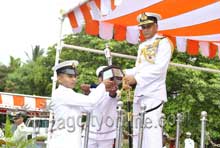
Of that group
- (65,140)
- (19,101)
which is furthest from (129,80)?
(19,101)

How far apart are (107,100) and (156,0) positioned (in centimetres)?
156

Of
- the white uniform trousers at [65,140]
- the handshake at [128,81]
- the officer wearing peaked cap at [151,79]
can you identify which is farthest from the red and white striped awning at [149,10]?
the white uniform trousers at [65,140]

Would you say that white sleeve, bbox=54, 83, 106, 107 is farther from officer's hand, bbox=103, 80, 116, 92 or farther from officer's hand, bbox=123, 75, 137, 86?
officer's hand, bbox=123, 75, 137, 86

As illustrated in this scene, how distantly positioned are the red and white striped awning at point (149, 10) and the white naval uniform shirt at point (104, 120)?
1359mm

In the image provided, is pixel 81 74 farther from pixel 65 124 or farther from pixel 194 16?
pixel 65 124

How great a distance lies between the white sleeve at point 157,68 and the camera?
411cm

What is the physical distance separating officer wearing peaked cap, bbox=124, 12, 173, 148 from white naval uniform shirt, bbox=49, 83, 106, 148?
0.37m

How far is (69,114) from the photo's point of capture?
13.1 feet

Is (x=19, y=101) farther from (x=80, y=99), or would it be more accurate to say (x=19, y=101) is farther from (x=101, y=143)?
(x=80, y=99)

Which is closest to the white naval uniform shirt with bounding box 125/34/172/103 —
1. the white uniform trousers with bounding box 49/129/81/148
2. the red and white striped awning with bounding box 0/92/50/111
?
the white uniform trousers with bounding box 49/129/81/148

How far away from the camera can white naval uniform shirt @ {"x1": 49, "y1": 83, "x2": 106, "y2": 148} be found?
155 inches

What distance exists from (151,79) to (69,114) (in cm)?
77

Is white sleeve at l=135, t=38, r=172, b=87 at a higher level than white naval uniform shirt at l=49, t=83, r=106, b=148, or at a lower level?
higher

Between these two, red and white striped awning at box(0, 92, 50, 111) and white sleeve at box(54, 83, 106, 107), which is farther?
red and white striped awning at box(0, 92, 50, 111)
